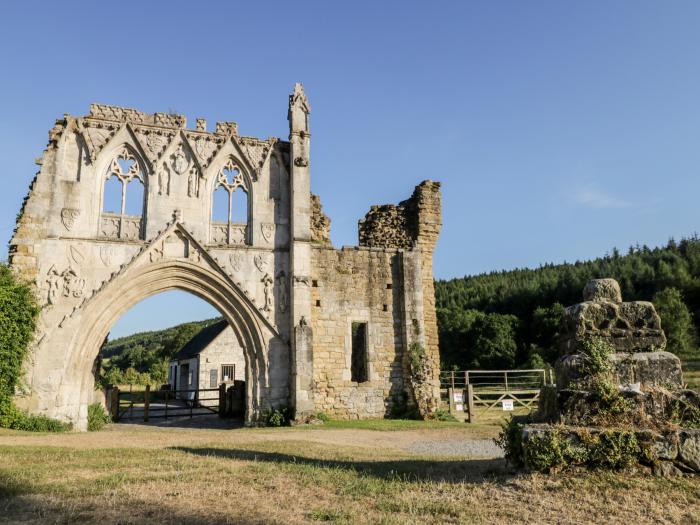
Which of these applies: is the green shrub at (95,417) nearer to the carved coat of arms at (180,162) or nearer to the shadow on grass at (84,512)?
the carved coat of arms at (180,162)

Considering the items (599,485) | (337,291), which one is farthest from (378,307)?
(599,485)

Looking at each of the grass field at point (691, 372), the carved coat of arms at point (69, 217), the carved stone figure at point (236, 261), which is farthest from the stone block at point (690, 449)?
the grass field at point (691, 372)

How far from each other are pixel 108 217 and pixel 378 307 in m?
8.54

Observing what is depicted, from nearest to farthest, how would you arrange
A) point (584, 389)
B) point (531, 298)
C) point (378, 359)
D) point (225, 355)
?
point (584, 389) → point (378, 359) → point (225, 355) → point (531, 298)

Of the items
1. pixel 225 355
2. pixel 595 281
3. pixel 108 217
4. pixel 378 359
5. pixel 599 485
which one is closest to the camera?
pixel 599 485

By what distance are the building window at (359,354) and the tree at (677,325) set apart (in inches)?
1203

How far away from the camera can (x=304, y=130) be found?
16750mm

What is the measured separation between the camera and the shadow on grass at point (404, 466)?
19.3ft

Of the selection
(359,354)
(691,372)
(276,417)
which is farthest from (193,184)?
(691,372)

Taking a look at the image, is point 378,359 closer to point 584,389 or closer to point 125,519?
point 584,389

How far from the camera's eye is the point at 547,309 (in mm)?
51406

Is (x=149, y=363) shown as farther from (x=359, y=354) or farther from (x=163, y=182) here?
(x=163, y=182)

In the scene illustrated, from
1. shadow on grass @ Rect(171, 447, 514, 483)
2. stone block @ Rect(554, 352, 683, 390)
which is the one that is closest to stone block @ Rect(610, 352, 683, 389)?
stone block @ Rect(554, 352, 683, 390)

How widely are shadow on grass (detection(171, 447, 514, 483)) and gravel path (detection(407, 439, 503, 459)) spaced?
1.72 metres
